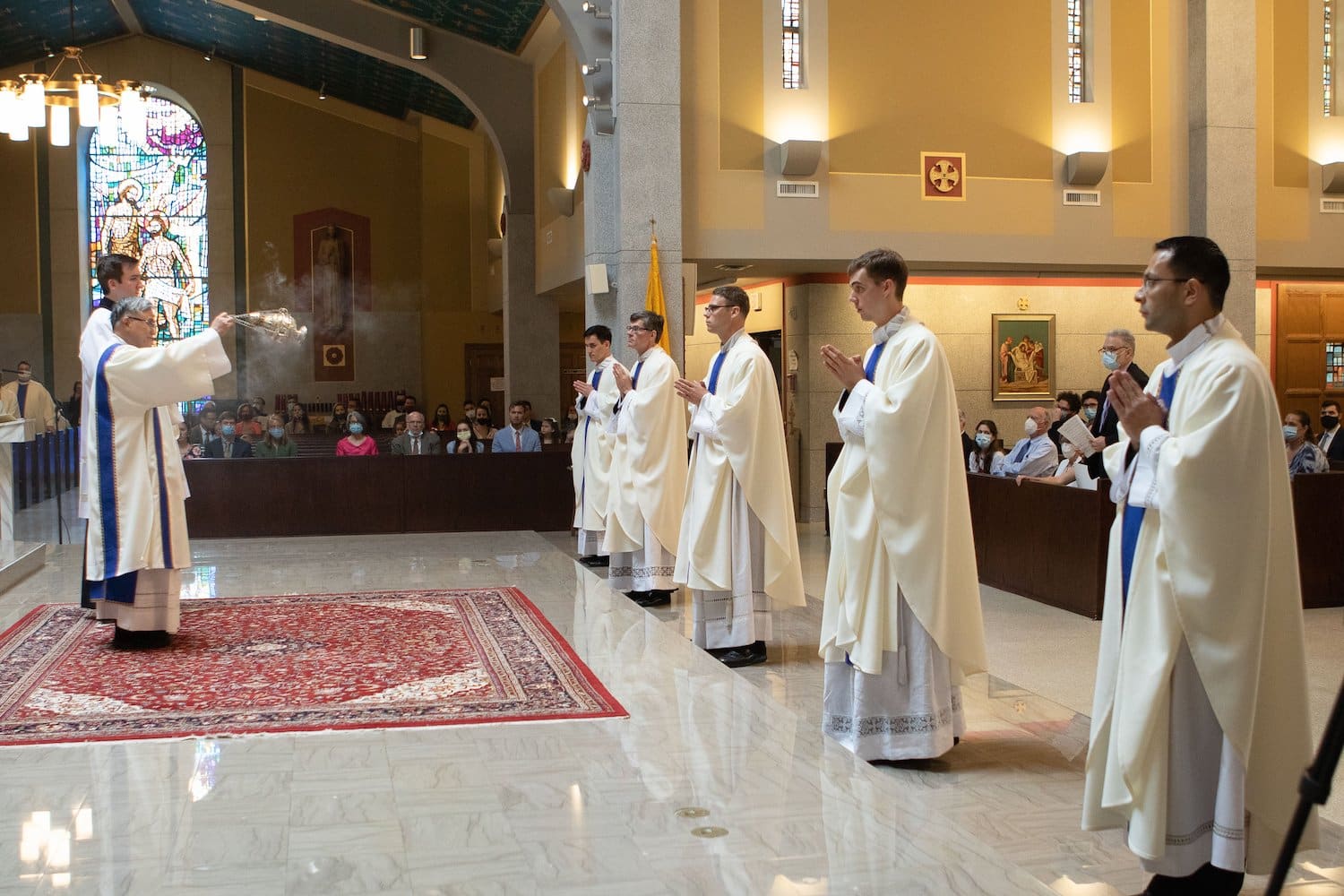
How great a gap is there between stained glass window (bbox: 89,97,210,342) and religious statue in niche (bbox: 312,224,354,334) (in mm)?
1943

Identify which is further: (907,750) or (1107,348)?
(1107,348)

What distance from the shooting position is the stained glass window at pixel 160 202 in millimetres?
23297

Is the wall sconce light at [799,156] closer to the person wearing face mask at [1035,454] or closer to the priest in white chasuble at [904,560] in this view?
the person wearing face mask at [1035,454]

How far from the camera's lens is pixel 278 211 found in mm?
23531

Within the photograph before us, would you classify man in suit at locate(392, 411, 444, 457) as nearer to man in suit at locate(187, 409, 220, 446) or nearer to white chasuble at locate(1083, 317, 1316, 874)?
man in suit at locate(187, 409, 220, 446)

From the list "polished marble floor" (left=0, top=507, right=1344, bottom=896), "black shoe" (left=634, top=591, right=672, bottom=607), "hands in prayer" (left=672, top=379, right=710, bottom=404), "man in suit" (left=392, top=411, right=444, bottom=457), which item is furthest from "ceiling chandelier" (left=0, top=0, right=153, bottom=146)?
"polished marble floor" (left=0, top=507, right=1344, bottom=896)

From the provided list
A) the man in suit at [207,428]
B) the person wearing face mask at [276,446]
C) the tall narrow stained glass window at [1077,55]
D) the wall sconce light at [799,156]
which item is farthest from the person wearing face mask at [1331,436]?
the man in suit at [207,428]

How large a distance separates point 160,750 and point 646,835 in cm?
190

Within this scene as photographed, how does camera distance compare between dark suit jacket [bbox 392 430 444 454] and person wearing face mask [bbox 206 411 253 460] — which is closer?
person wearing face mask [bbox 206 411 253 460]

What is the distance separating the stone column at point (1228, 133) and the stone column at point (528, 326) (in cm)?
811

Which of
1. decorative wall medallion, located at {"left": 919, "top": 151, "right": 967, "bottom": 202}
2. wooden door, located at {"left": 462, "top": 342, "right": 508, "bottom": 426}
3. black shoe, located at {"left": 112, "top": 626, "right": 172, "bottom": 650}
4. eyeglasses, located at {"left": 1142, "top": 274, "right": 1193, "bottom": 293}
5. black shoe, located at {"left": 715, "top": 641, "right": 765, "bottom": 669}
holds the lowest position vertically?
black shoe, located at {"left": 715, "top": 641, "right": 765, "bottom": 669}

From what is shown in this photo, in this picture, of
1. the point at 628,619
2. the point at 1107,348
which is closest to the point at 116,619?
the point at 628,619

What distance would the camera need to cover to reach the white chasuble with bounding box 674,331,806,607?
6.20m

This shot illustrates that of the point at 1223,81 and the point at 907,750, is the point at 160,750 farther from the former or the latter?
the point at 1223,81
